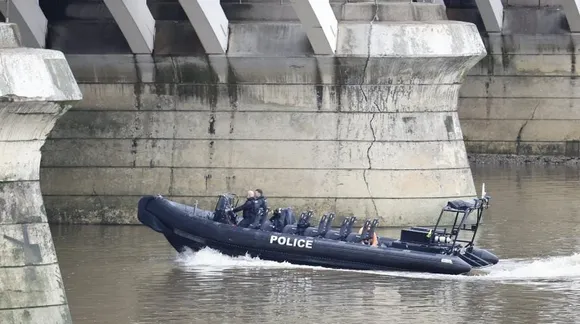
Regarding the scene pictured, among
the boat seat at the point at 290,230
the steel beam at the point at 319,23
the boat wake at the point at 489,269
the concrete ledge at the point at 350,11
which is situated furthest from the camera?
the concrete ledge at the point at 350,11

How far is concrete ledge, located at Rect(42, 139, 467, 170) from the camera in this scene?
31328mm

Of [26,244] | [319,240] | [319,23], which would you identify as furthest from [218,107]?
[26,244]

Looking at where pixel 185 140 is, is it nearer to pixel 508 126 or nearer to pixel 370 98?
pixel 370 98

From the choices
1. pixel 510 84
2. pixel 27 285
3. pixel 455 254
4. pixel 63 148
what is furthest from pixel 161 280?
pixel 510 84

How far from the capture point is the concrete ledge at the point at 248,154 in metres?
31.3

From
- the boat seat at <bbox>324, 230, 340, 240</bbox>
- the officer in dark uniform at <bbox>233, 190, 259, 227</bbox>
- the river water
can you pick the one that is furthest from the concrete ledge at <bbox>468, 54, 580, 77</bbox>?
the boat seat at <bbox>324, 230, 340, 240</bbox>

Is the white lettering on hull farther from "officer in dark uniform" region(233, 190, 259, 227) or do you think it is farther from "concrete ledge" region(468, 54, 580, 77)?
"concrete ledge" region(468, 54, 580, 77)

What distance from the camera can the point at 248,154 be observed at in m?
31.5

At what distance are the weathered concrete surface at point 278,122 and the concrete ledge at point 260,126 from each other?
0.02 meters

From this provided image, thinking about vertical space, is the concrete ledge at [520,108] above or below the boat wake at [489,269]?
above

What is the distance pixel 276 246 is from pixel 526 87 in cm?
1904

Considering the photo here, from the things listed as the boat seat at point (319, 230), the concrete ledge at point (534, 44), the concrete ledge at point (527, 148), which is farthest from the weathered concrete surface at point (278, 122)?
the concrete ledge at point (527, 148)

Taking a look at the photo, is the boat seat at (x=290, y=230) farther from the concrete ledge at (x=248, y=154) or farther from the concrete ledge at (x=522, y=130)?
the concrete ledge at (x=522, y=130)

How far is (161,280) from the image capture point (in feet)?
86.0
